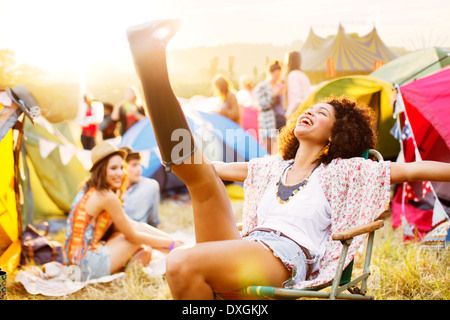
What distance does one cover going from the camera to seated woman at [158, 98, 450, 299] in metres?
1.31

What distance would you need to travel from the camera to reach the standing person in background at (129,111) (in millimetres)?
4660

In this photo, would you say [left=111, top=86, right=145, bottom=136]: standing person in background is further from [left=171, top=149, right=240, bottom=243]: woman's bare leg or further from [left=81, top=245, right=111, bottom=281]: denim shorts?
[left=171, top=149, right=240, bottom=243]: woman's bare leg

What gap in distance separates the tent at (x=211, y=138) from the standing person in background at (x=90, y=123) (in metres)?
0.77

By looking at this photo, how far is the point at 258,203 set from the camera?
1.82 m

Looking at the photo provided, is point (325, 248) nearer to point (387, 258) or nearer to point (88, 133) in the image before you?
point (387, 258)

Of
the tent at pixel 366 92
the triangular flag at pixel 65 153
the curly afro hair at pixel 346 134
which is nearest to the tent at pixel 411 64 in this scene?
the tent at pixel 366 92

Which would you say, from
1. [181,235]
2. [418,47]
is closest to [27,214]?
[181,235]

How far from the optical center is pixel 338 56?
7.93 meters

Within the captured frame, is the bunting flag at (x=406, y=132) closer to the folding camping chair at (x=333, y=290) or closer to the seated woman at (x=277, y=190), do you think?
the seated woman at (x=277, y=190)

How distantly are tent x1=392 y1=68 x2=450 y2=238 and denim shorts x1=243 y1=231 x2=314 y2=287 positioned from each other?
123 cm

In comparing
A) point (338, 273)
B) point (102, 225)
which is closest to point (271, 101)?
point (102, 225)

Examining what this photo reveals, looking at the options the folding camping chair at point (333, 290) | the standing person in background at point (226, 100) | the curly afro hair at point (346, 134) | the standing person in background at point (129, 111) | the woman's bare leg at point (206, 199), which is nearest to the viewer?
the woman's bare leg at point (206, 199)

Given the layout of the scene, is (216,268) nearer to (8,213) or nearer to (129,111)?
(8,213)

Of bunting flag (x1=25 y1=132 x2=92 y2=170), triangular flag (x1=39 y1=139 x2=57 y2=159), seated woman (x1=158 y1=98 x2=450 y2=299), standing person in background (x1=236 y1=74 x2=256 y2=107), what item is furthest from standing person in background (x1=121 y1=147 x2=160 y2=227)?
standing person in background (x1=236 y1=74 x2=256 y2=107)
